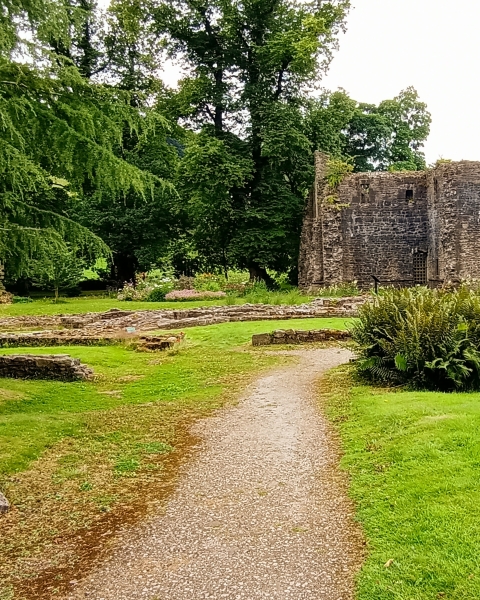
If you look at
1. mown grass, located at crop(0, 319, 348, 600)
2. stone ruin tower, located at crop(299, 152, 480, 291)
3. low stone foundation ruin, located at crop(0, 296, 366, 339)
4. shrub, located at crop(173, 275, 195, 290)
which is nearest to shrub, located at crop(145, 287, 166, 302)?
shrub, located at crop(173, 275, 195, 290)

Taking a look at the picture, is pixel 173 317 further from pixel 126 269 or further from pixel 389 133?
pixel 389 133

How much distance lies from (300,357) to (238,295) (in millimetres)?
14060

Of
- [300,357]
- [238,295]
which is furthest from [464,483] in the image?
[238,295]

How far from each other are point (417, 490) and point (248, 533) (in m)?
1.35

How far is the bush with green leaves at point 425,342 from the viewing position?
814 centimetres

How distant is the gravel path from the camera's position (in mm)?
3656

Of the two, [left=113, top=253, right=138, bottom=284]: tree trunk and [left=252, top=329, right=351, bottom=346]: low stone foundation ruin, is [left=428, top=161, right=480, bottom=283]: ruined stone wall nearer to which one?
[left=252, top=329, right=351, bottom=346]: low stone foundation ruin

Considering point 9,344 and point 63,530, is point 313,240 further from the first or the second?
point 63,530

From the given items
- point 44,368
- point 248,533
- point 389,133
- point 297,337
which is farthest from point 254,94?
point 248,533

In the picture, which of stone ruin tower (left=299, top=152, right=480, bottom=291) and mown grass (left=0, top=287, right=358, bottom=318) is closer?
mown grass (left=0, top=287, right=358, bottom=318)

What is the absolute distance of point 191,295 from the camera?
26.0 metres

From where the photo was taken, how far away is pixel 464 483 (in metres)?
4.57

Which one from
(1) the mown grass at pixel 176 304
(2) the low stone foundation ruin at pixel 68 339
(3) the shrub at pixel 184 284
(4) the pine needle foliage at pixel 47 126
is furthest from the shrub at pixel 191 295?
(4) the pine needle foliage at pixel 47 126

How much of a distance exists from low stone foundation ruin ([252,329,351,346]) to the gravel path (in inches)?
281
